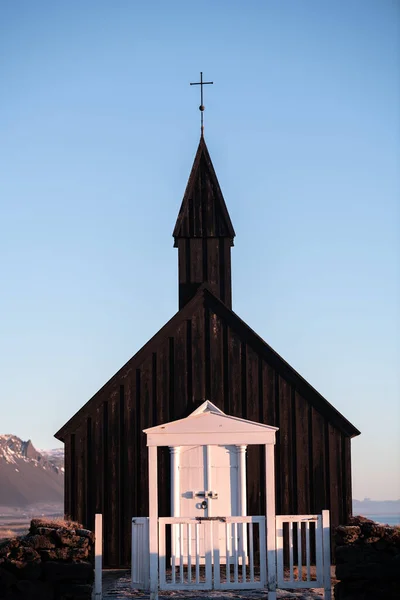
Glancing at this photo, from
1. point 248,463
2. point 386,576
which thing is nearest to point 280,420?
point 248,463

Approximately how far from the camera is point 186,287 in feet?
82.4

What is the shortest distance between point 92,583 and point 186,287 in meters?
9.39

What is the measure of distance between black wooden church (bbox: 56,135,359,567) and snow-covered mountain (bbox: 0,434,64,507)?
432 ft

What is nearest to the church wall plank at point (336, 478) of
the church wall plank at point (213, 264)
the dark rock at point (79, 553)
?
the church wall plank at point (213, 264)

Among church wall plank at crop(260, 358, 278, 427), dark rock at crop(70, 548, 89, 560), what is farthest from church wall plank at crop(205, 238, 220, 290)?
dark rock at crop(70, 548, 89, 560)

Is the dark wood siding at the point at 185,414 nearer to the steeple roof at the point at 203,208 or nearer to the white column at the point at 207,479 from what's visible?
the white column at the point at 207,479

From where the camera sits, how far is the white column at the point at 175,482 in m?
22.1

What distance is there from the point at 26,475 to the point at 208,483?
14914cm

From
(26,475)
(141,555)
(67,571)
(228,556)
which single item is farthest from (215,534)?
(26,475)

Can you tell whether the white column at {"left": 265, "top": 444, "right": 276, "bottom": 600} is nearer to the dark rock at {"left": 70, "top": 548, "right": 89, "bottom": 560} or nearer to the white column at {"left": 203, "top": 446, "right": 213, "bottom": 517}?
the dark rock at {"left": 70, "top": 548, "right": 89, "bottom": 560}

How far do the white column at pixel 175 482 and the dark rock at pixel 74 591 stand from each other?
5.42m

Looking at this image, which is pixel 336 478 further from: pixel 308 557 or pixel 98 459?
pixel 98 459

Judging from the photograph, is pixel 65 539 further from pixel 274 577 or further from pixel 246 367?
pixel 246 367

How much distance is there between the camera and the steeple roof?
83.1 ft
